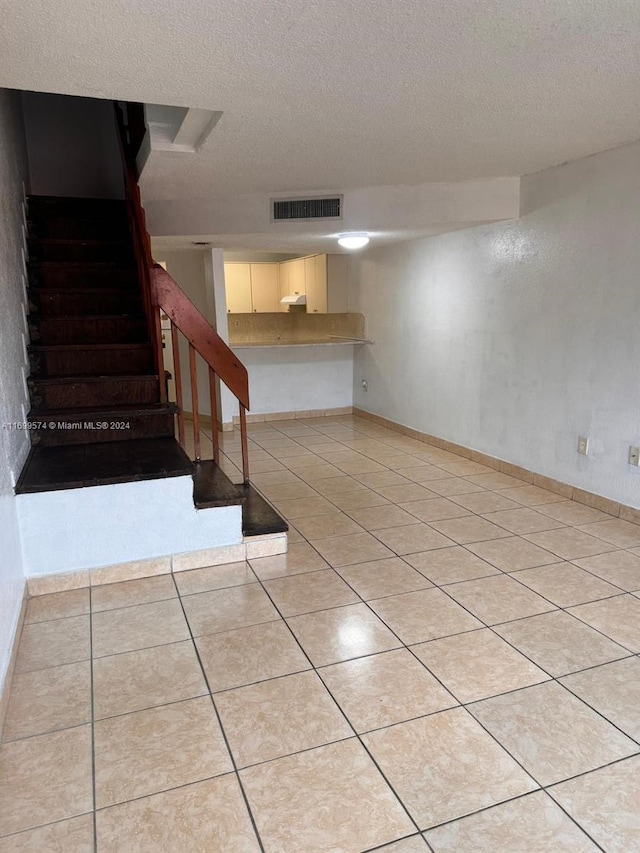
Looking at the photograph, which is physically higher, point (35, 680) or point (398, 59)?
point (398, 59)

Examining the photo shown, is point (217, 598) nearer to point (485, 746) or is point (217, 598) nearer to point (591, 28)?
point (485, 746)

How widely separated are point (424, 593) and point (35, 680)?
1.65 m

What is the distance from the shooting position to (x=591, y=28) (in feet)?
6.08

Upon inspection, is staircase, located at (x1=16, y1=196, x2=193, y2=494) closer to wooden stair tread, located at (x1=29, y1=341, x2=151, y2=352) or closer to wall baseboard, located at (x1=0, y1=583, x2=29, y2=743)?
wooden stair tread, located at (x1=29, y1=341, x2=151, y2=352)

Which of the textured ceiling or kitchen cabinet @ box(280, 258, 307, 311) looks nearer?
the textured ceiling

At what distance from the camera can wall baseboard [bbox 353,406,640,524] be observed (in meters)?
3.55

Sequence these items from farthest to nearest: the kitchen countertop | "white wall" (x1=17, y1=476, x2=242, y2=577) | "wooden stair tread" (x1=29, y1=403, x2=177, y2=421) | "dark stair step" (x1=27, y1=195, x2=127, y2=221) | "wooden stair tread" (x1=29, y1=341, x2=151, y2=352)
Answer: the kitchen countertop
"dark stair step" (x1=27, y1=195, x2=127, y2=221)
"wooden stair tread" (x1=29, y1=341, x2=151, y2=352)
"wooden stair tread" (x1=29, y1=403, x2=177, y2=421)
"white wall" (x1=17, y1=476, x2=242, y2=577)

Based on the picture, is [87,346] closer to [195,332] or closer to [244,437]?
[195,332]

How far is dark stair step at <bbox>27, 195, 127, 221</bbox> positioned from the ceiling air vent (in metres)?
1.44

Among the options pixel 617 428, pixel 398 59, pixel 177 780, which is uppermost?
→ pixel 398 59

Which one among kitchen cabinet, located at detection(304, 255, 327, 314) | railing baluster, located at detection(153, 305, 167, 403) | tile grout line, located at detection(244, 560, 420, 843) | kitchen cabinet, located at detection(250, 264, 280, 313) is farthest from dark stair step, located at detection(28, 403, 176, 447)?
kitchen cabinet, located at detection(250, 264, 280, 313)

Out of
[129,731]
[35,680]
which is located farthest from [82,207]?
[129,731]

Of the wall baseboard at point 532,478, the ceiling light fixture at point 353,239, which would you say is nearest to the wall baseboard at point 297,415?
the wall baseboard at point 532,478

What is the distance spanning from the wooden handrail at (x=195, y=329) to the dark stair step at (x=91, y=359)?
68 centimetres
